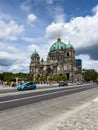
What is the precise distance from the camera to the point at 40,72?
537 feet

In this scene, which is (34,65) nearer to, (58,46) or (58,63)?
(58,63)

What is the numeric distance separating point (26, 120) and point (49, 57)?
153 metres

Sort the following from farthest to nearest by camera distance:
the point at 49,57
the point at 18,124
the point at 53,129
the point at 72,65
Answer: the point at 49,57 < the point at 72,65 < the point at 18,124 < the point at 53,129

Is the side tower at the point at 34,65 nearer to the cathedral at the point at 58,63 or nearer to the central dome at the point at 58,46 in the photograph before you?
the cathedral at the point at 58,63

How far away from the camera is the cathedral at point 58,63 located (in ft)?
499

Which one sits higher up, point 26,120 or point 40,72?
point 40,72

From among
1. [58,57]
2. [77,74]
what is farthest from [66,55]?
[77,74]

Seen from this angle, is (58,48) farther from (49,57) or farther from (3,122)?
A: (3,122)

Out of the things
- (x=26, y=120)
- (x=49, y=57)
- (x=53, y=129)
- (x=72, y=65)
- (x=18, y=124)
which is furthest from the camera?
(x=49, y=57)

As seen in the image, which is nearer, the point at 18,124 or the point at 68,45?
the point at 18,124

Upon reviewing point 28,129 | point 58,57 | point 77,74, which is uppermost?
point 58,57

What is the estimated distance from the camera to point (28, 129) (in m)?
8.20

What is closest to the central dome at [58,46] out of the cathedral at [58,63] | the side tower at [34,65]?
the cathedral at [58,63]

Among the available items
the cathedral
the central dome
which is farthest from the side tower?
the central dome
